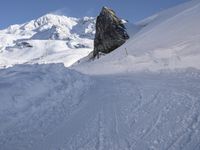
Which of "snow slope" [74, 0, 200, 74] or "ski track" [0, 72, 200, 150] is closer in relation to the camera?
"ski track" [0, 72, 200, 150]

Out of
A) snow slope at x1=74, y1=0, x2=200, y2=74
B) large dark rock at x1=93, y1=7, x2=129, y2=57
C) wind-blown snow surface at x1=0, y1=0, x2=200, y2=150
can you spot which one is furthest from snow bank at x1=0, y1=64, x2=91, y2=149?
large dark rock at x1=93, y1=7, x2=129, y2=57

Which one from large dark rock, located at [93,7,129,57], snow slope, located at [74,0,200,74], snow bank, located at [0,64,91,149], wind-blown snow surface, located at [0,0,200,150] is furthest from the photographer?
large dark rock, located at [93,7,129,57]

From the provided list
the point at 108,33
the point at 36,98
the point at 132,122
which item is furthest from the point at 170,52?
the point at 108,33

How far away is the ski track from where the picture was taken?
8.04 m

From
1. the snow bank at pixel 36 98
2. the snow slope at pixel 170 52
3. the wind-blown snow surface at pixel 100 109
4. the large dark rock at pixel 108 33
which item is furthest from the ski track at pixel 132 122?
the large dark rock at pixel 108 33

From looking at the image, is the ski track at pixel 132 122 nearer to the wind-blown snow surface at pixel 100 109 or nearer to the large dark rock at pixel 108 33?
the wind-blown snow surface at pixel 100 109

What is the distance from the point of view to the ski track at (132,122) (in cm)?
804

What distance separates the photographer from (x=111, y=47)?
1657 inches

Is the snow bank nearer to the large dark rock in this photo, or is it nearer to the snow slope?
the snow slope

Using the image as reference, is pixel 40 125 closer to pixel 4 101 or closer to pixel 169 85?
pixel 4 101

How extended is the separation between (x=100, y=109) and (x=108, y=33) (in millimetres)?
32696

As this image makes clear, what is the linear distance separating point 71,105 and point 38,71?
12.4ft

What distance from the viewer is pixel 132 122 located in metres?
9.38

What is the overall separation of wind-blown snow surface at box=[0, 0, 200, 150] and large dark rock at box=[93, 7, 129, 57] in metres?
24.6
